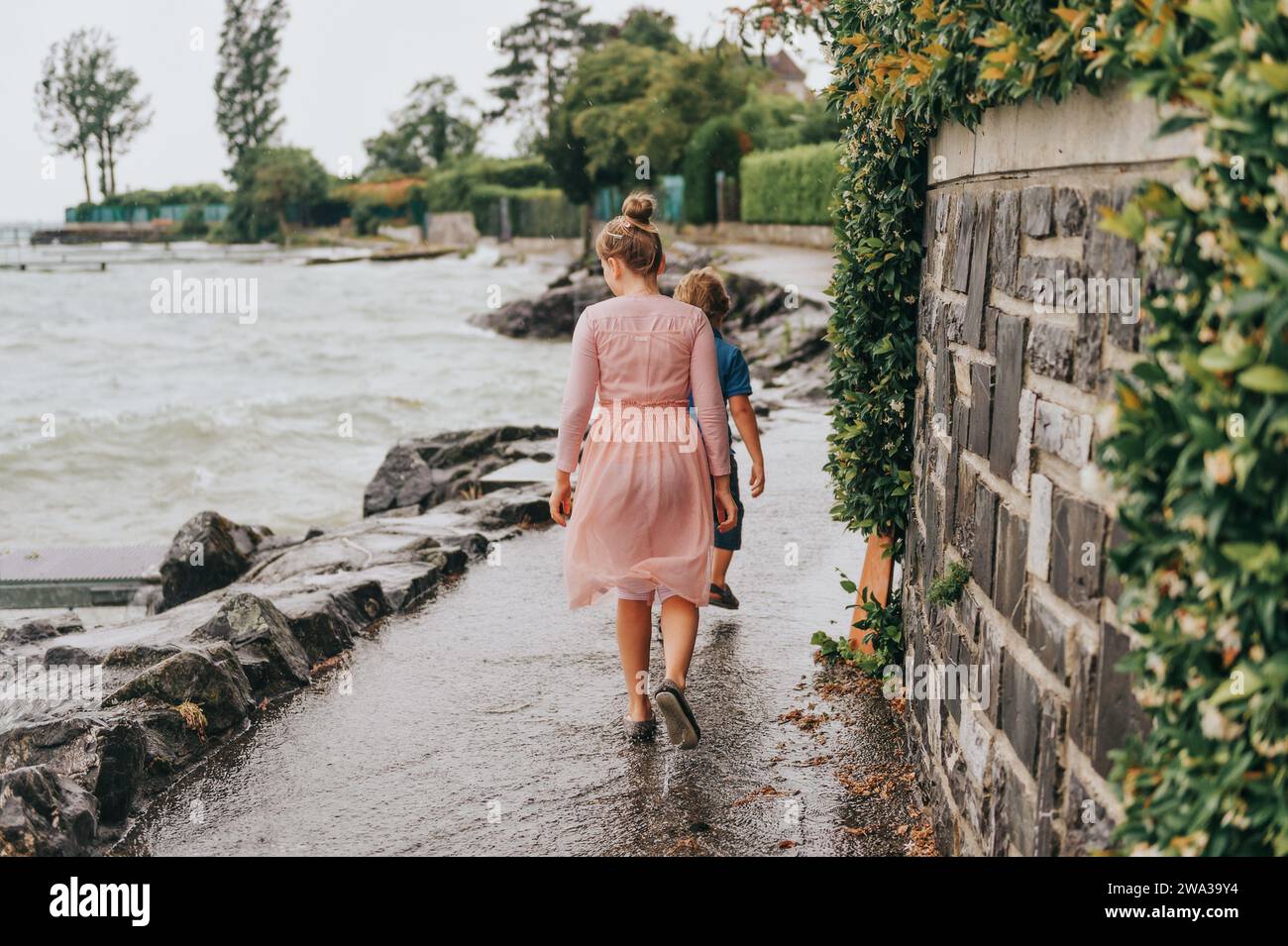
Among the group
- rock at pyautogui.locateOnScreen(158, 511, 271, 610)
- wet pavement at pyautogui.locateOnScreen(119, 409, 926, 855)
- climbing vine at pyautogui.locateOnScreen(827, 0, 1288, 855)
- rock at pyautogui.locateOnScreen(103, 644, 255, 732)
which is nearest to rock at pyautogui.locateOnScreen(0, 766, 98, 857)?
wet pavement at pyautogui.locateOnScreen(119, 409, 926, 855)

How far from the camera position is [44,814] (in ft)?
13.6

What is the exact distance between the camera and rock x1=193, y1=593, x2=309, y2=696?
18.8 feet

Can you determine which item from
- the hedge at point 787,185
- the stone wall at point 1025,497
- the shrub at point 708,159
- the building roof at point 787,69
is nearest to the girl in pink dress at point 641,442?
the stone wall at point 1025,497

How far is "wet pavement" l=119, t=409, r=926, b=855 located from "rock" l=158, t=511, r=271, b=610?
116 inches

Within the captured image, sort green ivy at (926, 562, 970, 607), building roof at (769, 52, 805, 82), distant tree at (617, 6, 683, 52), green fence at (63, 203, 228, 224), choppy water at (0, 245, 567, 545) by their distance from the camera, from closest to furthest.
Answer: green ivy at (926, 562, 970, 607)
choppy water at (0, 245, 567, 545)
distant tree at (617, 6, 683, 52)
building roof at (769, 52, 805, 82)
green fence at (63, 203, 228, 224)

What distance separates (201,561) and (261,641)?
3.61m

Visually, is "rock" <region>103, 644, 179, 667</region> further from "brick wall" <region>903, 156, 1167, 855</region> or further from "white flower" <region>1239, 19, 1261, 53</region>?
"white flower" <region>1239, 19, 1261, 53</region>

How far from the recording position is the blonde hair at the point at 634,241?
4746 millimetres

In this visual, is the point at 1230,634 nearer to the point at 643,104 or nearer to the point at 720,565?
the point at 720,565

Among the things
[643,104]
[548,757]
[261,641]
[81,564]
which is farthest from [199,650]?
Result: [643,104]

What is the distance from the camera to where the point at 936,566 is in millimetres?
4160

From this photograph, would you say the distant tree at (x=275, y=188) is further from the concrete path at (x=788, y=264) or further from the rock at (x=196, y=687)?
the rock at (x=196, y=687)

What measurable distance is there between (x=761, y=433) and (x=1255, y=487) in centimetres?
1094
